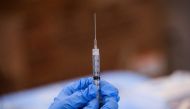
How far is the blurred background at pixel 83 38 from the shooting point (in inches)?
86.7

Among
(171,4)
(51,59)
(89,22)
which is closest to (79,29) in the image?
(89,22)

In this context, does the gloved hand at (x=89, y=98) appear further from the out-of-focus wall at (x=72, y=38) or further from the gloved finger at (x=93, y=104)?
the out-of-focus wall at (x=72, y=38)

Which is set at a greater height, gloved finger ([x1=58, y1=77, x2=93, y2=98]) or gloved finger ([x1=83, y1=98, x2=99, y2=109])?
gloved finger ([x1=58, y1=77, x2=93, y2=98])

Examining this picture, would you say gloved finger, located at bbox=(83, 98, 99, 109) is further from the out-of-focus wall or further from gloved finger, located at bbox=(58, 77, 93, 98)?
the out-of-focus wall

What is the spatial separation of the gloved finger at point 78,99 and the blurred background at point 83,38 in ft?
4.24

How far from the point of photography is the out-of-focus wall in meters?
2.20

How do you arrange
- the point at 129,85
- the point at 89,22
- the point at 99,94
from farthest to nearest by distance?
the point at 89,22
the point at 129,85
the point at 99,94

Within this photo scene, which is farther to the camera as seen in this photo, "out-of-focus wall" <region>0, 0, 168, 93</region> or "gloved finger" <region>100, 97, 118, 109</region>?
"out-of-focus wall" <region>0, 0, 168, 93</region>

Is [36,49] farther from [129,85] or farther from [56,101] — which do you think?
[56,101]

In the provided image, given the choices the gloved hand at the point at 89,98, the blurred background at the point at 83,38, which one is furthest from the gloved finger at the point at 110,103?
the blurred background at the point at 83,38

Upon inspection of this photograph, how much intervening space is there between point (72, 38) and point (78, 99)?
133 cm

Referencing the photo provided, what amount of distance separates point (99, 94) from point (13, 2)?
1.45 m

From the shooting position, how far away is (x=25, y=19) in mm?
2197

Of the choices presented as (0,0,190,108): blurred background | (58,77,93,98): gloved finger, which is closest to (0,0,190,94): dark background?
(0,0,190,108): blurred background
